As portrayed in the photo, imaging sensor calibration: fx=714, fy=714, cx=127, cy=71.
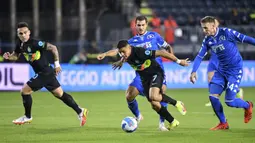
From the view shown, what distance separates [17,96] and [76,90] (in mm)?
3031

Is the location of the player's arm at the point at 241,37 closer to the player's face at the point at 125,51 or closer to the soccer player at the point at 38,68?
the player's face at the point at 125,51

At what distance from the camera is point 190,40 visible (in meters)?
31.2

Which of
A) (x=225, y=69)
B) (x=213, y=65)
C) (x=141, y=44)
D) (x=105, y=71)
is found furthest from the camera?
(x=105, y=71)

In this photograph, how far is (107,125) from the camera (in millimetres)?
14516

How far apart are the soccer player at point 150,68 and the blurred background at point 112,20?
15364 mm

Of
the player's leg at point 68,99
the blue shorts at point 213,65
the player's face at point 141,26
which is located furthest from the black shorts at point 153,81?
the blue shorts at point 213,65

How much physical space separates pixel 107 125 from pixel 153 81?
2.06 meters

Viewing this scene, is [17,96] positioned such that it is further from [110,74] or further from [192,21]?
[192,21]

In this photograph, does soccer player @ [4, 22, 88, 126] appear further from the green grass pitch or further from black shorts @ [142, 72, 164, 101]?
black shorts @ [142, 72, 164, 101]

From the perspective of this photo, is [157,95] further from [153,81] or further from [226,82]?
[226,82]

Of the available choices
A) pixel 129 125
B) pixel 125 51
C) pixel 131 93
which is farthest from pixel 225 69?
pixel 129 125

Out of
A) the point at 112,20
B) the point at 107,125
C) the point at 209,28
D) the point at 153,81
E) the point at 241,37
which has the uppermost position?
the point at 209,28

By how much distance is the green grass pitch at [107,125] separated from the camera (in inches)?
472

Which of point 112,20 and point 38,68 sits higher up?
point 38,68
